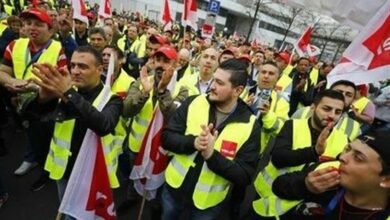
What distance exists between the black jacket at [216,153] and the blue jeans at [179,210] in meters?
0.09

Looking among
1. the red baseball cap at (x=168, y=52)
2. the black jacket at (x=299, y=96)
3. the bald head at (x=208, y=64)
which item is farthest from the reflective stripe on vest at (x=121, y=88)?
the black jacket at (x=299, y=96)

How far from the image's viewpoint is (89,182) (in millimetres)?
3055

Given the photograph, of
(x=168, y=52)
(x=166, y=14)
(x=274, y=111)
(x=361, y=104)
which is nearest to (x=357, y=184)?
(x=168, y=52)

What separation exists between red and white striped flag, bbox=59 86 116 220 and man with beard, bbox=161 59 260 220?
1.77ft

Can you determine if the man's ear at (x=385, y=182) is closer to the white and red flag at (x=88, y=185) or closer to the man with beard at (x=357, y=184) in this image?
the man with beard at (x=357, y=184)

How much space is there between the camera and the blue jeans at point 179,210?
10.4ft

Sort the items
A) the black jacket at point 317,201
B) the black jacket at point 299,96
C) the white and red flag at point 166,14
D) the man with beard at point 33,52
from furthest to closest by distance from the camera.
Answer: the black jacket at point 299,96 → the white and red flag at point 166,14 → the man with beard at point 33,52 → the black jacket at point 317,201

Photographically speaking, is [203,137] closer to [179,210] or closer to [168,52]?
[179,210]

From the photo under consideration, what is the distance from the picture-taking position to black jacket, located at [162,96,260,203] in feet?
9.46

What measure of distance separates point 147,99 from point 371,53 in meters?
2.12

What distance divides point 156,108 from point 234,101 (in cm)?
99

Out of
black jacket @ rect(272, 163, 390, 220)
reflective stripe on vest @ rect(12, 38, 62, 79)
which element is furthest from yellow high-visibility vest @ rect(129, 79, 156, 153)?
black jacket @ rect(272, 163, 390, 220)

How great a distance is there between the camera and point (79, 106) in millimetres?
2508

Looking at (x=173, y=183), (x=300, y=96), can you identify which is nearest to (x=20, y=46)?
(x=173, y=183)
